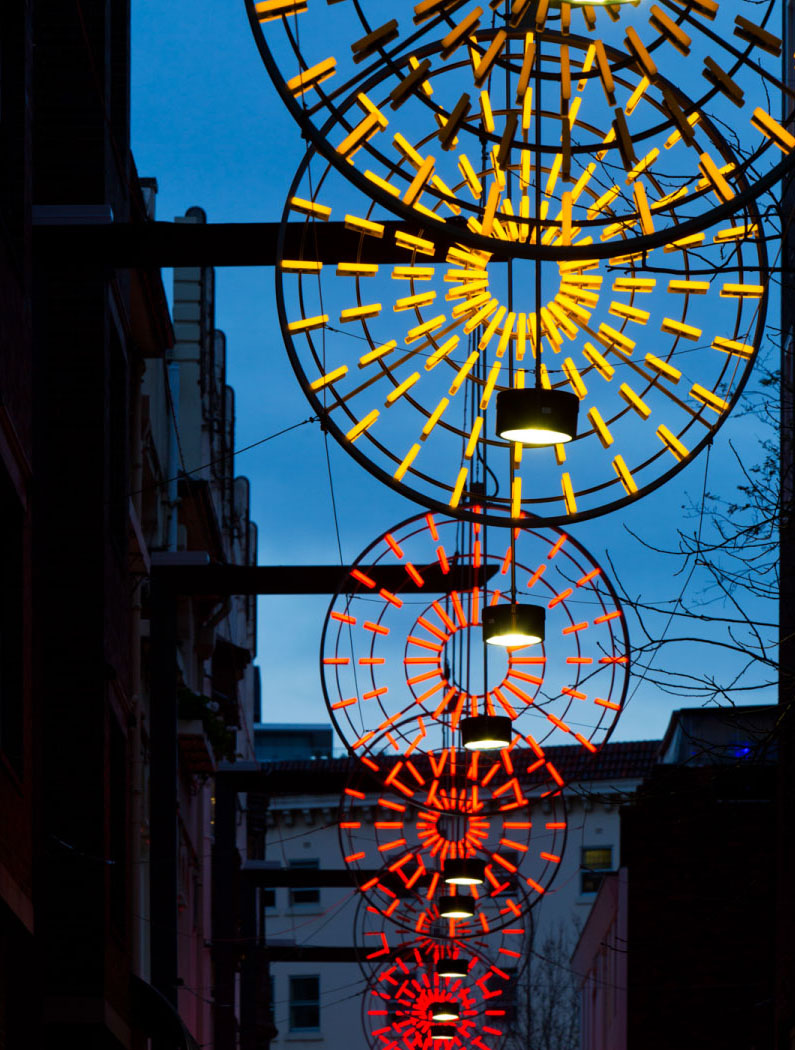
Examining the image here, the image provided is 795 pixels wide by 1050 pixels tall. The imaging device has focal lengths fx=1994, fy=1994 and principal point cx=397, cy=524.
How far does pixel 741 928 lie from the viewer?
1143 inches

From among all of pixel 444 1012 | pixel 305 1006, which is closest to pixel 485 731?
pixel 444 1012

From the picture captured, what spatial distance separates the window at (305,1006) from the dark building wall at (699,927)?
3592cm

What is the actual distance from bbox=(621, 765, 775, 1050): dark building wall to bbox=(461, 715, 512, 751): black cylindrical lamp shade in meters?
12.7

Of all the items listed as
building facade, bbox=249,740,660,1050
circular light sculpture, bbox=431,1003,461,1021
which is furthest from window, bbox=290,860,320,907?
circular light sculpture, bbox=431,1003,461,1021

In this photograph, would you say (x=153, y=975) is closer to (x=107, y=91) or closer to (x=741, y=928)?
(x=741, y=928)

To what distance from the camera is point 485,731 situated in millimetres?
15844

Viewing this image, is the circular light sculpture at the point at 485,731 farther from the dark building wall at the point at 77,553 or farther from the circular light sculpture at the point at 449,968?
the circular light sculpture at the point at 449,968

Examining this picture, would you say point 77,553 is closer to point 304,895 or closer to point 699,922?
point 699,922

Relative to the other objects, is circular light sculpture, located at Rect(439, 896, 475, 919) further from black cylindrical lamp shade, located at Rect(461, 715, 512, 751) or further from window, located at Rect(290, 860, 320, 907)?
window, located at Rect(290, 860, 320, 907)

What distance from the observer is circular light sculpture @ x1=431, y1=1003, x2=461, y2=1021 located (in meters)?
27.1

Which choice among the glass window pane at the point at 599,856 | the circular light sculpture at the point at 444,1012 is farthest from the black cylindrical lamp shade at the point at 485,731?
the glass window pane at the point at 599,856

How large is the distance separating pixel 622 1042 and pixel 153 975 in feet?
38.1

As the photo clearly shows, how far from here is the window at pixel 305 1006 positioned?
64438 mm

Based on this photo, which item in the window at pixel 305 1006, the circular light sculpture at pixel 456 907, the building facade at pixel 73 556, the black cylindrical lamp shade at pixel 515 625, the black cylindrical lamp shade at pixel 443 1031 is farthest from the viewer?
the window at pixel 305 1006
